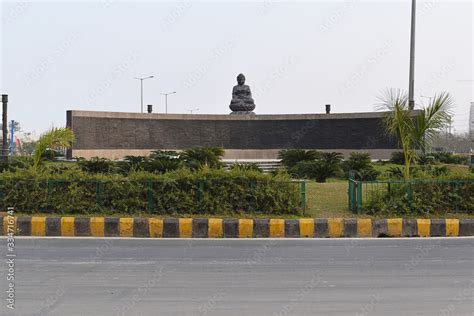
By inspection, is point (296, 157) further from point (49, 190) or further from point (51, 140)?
point (49, 190)

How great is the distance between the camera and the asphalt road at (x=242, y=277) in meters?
5.43

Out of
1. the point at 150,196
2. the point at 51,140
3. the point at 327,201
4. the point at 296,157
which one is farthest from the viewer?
the point at 296,157

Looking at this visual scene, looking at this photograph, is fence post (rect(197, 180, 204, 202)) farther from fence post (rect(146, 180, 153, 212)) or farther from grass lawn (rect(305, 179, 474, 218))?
grass lawn (rect(305, 179, 474, 218))

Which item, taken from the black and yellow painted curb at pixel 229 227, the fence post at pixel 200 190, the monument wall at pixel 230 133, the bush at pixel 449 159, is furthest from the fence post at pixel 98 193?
the bush at pixel 449 159

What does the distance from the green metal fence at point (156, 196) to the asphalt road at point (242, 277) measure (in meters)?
1.28

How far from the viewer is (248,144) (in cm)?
3031

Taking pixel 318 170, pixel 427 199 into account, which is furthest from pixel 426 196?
pixel 318 170

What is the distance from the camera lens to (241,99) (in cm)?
3375

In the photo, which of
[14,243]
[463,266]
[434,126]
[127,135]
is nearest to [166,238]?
[14,243]

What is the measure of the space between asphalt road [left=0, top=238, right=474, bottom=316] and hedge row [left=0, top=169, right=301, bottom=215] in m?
1.28

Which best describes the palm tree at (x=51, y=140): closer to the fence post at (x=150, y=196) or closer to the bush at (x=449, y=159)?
the fence post at (x=150, y=196)

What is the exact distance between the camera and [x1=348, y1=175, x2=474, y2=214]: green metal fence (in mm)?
10523
